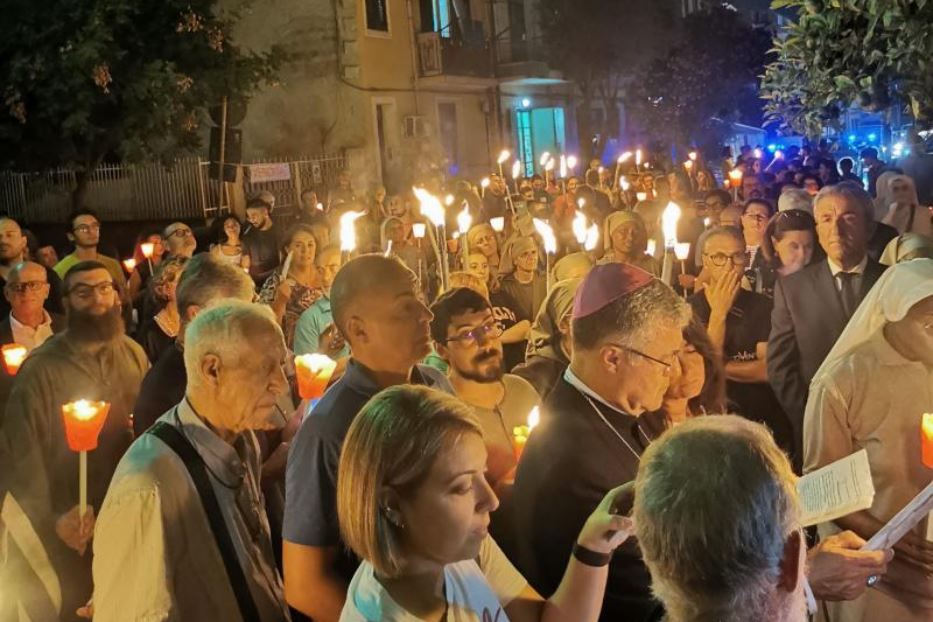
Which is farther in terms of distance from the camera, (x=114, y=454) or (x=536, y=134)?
(x=536, y=134)

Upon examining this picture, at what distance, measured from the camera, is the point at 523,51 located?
99.1 feet

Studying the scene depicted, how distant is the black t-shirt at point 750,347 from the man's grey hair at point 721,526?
12.9 ft

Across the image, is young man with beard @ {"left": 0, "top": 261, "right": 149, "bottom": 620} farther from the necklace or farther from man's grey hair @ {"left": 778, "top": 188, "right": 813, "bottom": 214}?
man's grey hair @ {"left": 778, "top": 188, "right": 813, "bottom": 214}

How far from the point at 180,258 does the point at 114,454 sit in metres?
2.47

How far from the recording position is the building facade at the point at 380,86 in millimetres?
24469

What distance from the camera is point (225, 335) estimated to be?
129 inches

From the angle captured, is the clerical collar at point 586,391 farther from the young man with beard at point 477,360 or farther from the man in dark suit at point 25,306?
the man in dark suit at point 25,306

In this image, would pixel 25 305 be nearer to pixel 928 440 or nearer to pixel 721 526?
pixel 928 440

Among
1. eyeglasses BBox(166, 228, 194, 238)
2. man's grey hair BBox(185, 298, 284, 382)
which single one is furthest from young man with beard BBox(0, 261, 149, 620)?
eyeglasses BBox(166, 228, 194, 238)

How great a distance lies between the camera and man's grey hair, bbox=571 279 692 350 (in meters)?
3.28

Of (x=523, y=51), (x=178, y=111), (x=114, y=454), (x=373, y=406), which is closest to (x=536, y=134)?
(x=523, y=51)

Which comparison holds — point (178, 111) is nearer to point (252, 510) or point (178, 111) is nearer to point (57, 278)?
point (57, 278)

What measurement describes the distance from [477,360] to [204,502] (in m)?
1.84

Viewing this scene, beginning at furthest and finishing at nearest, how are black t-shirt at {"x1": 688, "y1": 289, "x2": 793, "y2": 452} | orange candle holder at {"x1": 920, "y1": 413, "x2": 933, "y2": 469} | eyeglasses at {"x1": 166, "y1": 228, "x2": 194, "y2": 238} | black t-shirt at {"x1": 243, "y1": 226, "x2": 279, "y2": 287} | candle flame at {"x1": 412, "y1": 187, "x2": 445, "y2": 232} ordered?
black t-shirt at {"x1": 243, "y1": 226, "x2": 279, "y2": 287} < eyeglasses at {"x1": 166, "y1": 228, "x2": 194, "y2": 238} < candle flame at {"x1": 412, "y1": 187, "x2": 445, "y2": 232} < black t-shirt at {"x1": 688, "y1": 289, "x2": 793, "y2": 452} < orange candle holder at {"x1": 920, "y1": 413, "x2": 933, "y2": 469}
